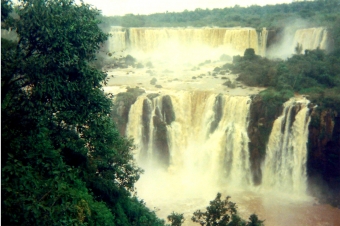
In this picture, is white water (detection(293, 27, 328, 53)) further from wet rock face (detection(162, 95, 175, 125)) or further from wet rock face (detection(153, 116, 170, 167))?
wet rock face (detection(153, 116, 170, 167))

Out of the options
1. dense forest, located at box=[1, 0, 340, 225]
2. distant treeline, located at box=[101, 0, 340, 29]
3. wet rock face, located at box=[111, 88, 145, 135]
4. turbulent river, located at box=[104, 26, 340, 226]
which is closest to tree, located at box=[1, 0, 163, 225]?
dense forest, located at box=[1, 0, 340, 225]

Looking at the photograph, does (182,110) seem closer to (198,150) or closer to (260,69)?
(198,150)

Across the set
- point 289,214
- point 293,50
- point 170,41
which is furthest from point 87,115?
point 170,41

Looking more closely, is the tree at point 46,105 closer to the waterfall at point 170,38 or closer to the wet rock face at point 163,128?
the wet rock face at point 163,128

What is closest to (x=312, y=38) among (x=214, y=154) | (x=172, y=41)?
(x=172, y=41)

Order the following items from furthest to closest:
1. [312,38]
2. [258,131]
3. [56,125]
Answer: [312,38], [258,131], [56,125]

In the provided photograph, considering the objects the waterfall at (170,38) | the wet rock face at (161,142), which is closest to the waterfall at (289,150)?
the wet rock face at (161,142)

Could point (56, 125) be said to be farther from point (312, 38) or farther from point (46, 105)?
point (312, 38)
